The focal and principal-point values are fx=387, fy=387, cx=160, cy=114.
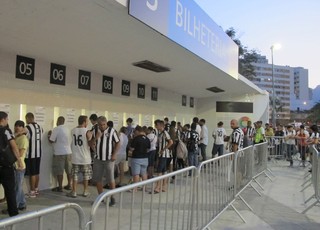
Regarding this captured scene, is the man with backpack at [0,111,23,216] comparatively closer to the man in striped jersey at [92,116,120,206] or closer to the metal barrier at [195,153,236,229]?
the man in striped jersey at [92,116,120,206]

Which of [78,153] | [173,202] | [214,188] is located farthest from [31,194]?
[173,202]

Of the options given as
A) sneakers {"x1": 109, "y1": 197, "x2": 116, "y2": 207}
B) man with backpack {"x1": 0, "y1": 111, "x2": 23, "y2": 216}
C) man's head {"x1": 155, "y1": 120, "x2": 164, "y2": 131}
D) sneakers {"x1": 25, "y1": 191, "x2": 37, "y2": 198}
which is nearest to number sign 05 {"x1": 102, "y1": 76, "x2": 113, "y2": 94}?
man's head {"x1": 155, "y1": 120, "x2": 164, "y2": 131}

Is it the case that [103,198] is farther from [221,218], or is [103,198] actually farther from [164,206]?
[221,218]

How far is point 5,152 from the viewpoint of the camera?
229 inches

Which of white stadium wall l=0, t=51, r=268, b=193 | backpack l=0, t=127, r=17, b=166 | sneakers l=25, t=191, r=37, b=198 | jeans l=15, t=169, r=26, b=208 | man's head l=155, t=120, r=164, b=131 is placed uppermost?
white stadium wall l=0, t=51, r=268, b=193

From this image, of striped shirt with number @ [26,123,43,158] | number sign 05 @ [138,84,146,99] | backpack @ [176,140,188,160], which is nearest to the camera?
striped shirt with number @ [26,123,43,158]

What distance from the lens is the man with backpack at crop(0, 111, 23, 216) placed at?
585 centimetres

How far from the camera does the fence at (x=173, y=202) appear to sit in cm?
289

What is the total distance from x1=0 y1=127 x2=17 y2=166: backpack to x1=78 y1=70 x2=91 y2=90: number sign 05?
13.8ft

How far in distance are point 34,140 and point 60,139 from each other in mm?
849

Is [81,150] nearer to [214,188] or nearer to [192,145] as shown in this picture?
[214,188]

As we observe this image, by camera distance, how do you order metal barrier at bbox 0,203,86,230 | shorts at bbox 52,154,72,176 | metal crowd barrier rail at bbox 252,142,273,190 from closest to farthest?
1. metal barrier at bbox 0,203,86,230
2. shorts at bbox 52,154,72,176
3. metal crowd barrier rail at bbox 252,142,273,190

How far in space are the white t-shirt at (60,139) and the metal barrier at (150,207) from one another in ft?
14.9

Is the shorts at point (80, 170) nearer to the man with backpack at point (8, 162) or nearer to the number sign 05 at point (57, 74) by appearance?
the man with backpack at point (8, 162)
